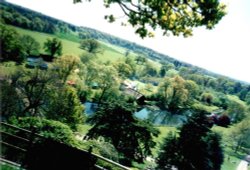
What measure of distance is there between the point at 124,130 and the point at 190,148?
8.36 m

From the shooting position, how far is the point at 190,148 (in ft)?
104

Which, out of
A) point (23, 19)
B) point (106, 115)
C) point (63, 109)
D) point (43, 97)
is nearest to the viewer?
point (106, 115)

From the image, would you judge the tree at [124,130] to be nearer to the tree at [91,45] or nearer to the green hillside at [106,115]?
the green hillside at [106,115]

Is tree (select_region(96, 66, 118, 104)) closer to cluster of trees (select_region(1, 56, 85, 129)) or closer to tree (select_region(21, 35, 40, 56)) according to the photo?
cluster of trees (select_region(1, 56, 85, 129))

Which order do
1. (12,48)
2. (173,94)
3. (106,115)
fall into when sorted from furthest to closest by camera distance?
(173,94) < (12,48) < (106,115)

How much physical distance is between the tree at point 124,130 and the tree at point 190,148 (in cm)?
→ 445

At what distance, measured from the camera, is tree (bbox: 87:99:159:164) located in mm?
26812

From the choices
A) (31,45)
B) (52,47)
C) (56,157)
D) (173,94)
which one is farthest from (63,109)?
(52,47)

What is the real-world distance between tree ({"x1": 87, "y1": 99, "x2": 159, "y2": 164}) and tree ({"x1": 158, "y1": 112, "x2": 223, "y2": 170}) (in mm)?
4452

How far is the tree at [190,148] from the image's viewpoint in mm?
31000

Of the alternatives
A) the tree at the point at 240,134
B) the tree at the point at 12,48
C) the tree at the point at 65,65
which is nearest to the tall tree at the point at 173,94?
the tree at the point at 240,134

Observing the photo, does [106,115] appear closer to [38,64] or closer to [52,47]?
[38,64]

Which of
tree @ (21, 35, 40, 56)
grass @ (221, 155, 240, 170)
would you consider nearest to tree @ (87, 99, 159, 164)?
grass @ (221, 155, 240, 170)

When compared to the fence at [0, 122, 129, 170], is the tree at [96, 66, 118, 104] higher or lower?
lower
